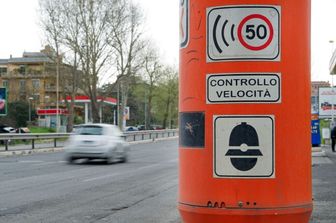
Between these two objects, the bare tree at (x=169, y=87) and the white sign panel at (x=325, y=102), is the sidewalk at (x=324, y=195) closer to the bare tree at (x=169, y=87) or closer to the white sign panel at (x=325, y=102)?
the white sign panel at (x=325, y=102)

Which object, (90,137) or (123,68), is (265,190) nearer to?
(90,137)

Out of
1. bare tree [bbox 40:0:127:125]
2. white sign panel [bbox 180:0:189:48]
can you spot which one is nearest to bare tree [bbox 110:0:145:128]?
bare tree [bbox 40:0:127:125]

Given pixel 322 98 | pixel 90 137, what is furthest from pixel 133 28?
pixel 90 137

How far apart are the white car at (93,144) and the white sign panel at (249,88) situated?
20357mm

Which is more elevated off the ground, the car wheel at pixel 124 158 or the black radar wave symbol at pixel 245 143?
the black radar wave symbol at pixel 245 143

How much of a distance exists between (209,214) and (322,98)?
37067 mm

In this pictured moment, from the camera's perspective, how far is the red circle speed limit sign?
10.8 ft

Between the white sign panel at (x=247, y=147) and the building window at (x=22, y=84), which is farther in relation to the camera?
the building window at (x=22, y=84)

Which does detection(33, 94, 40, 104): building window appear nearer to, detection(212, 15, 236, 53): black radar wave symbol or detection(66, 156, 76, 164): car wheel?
detection(66, 156, 76, 164): car wheel

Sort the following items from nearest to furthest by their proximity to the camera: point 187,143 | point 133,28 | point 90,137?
point 187,143 → point 90,137 → point 133,28

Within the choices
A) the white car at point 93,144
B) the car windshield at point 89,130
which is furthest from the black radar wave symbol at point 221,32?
the car windshield at point 89,130

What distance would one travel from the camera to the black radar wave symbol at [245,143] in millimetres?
3275

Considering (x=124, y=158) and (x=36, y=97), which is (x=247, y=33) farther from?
(x=36, y=97)

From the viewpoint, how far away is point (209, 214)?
3340 millimetres
